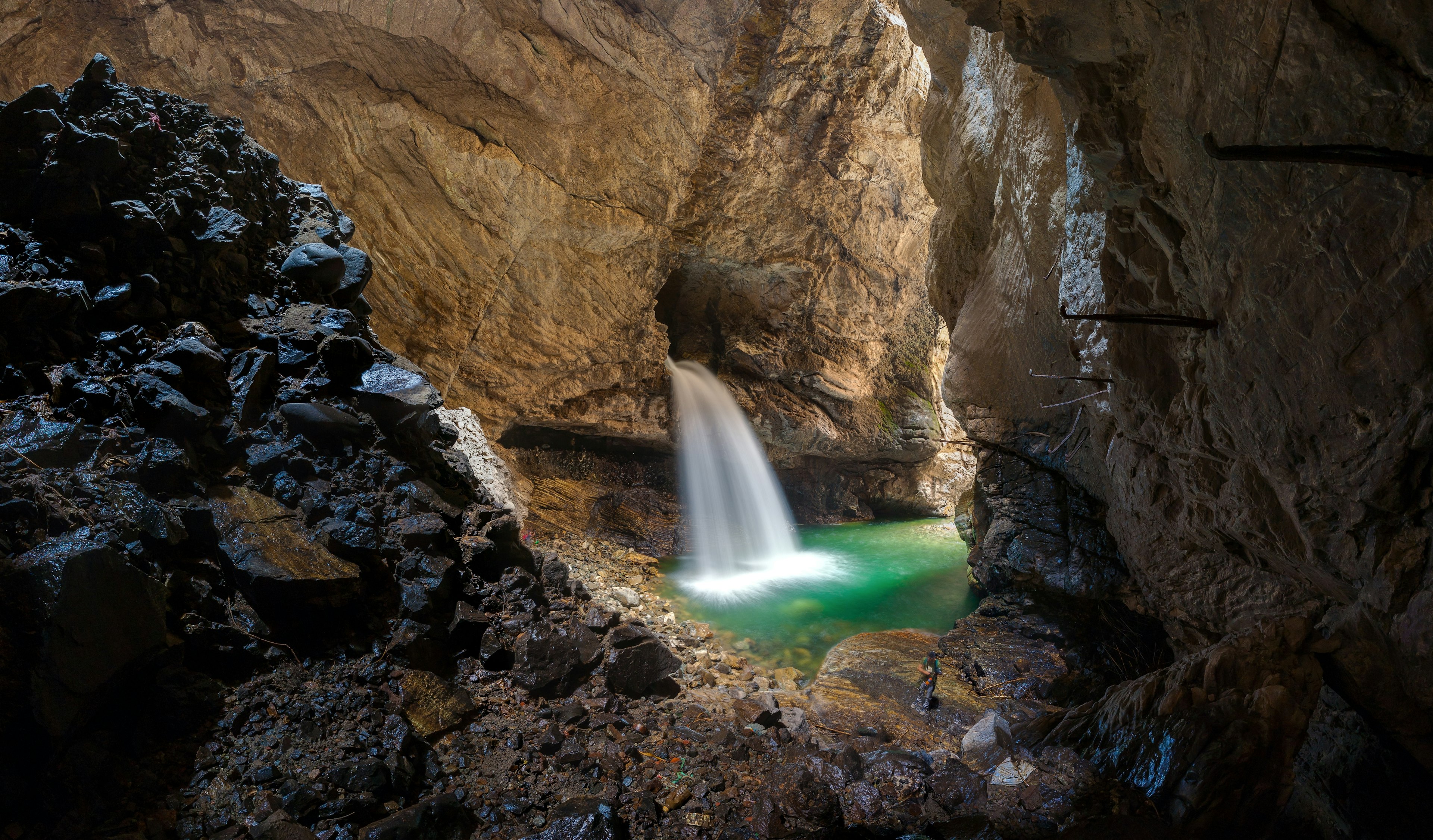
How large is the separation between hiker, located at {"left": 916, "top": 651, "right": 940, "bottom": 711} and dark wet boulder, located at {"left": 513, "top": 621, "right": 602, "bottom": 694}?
10.5ft

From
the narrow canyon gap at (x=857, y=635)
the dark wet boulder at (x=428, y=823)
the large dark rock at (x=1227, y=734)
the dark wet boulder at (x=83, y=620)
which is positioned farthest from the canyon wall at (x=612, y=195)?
the large dark rock at (x=1227, y=734)

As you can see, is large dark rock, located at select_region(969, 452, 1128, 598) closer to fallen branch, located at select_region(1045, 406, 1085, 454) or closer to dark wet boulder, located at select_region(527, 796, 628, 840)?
fallen branch, located at select_region(1045, 406, 1085, 454)

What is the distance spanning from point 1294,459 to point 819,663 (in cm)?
491

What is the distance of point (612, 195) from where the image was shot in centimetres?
977

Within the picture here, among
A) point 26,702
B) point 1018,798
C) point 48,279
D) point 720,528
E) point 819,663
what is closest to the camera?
point 26,702

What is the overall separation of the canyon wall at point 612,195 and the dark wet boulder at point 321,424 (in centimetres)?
611

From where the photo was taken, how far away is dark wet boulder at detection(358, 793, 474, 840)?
2.13 meters

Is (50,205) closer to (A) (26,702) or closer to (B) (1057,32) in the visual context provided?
(A) (26,702)

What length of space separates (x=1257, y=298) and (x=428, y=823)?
3613 mm

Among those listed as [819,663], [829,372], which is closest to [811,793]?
[819,663]

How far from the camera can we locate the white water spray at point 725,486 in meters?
11.6

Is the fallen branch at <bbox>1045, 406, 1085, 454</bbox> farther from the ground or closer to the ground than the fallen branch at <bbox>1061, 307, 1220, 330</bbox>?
closer to the ground

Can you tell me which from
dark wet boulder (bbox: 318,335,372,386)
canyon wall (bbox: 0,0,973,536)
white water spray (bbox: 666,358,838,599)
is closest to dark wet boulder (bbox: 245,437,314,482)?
dark wet boulder (bbox: 318,335,372,386)

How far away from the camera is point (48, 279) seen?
2.73 meters
